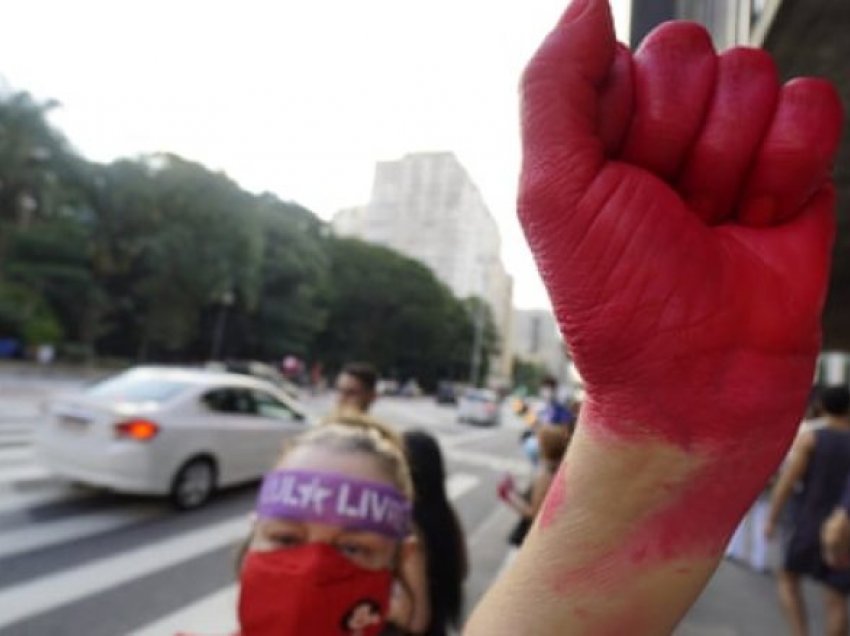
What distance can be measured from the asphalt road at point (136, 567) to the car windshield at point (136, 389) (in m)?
0.97

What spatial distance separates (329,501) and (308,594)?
0.22 m

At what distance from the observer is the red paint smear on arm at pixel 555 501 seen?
85cm

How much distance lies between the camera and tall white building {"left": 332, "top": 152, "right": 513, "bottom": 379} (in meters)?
Answer: 22.7

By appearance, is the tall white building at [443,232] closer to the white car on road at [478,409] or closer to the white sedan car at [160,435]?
the white car on road at [478,409]

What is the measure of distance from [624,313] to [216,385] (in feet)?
24.4

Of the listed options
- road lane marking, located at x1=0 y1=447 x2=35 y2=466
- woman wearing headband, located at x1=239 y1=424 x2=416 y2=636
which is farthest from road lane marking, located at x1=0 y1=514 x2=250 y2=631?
Answer: woman wearing headband, located at x1=239 y1=424 x2=416 y2=636

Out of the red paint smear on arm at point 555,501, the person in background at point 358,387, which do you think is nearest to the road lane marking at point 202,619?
the person in background at point 358,387

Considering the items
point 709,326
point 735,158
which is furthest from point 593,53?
point 709,326

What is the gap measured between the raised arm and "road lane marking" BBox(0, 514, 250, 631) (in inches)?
165

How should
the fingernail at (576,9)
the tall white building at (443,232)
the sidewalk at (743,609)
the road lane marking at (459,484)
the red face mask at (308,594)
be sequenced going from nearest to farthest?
the fingernail at (576,9), the red face mask at (308,594), the sidewalk at (743,609), the road lane marking at (459,484), the tall white building at (443,232)

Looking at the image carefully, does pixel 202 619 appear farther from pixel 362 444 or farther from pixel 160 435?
pixel 362 444

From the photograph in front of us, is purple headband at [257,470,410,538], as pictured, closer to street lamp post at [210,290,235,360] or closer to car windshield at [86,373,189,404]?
car windshield at [86,373,189,404]

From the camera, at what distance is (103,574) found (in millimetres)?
4906

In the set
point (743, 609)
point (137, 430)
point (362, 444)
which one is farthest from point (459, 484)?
point (362, 444)
